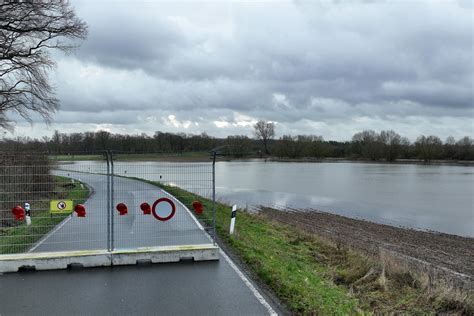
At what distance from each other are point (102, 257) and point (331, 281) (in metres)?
4.05

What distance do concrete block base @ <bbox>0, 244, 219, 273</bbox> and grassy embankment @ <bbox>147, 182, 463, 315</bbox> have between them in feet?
3.08

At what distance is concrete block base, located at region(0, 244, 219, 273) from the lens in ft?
25.7

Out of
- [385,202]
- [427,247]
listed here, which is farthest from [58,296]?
[385,202]

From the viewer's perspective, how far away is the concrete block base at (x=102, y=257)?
7832 millimetres

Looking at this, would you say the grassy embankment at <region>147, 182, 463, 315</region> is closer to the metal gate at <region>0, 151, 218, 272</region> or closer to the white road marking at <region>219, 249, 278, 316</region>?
the white road marking at <region>219, 249, 278, 316</region>

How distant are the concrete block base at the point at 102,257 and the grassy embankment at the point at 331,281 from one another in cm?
94

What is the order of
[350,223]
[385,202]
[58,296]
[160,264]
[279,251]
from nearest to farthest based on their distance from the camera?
[58,296]
[160,264]
[279,251]
[350,223]
[385,202]

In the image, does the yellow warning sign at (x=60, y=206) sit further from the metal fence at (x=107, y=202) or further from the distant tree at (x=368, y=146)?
the distant tree at (x=368, y=146)

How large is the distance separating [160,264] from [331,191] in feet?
117

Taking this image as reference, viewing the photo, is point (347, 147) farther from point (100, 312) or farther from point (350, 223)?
point (100, 312)

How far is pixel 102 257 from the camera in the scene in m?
8.15

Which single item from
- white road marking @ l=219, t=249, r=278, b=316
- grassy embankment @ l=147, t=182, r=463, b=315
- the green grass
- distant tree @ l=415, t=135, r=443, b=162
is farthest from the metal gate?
distant tree @ l=415, t=135, r=443, b=162

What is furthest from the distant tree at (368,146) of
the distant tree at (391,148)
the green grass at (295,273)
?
the green grass at (295,273)

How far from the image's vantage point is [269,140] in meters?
156
